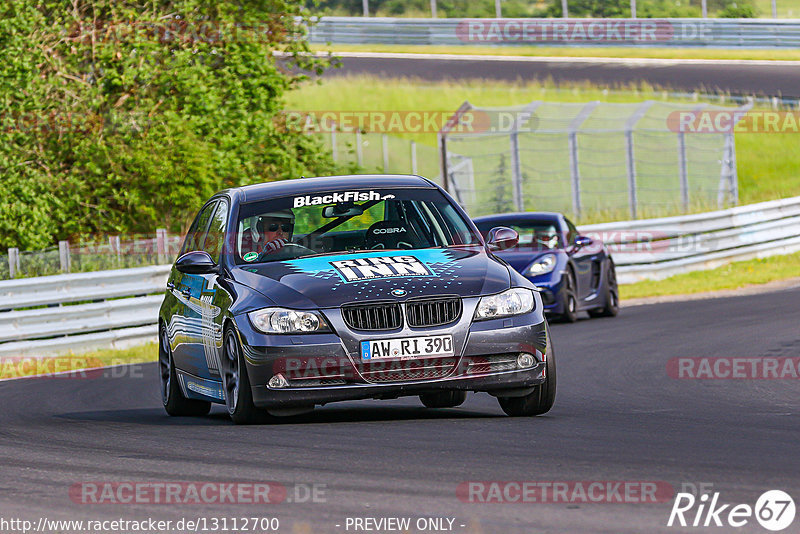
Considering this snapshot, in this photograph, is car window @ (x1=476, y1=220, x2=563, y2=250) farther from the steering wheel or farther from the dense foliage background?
the steering wheel

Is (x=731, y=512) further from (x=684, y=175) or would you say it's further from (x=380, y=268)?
(x=684, y=175)

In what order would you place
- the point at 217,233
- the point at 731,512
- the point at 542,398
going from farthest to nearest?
the point at 217,233 < the point at 542,398 < the point at 731,512

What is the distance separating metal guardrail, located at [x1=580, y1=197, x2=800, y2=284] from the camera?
999 inches

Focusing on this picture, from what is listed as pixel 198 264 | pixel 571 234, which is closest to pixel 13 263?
pixel 571 234

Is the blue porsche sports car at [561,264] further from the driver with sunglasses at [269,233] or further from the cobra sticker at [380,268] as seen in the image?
the cobra sticker at [380,268]

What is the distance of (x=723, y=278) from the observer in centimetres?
2558

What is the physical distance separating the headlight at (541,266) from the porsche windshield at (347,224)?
344 inches

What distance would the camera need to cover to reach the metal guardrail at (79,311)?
58.1 ft

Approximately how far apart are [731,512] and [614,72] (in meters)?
39.8

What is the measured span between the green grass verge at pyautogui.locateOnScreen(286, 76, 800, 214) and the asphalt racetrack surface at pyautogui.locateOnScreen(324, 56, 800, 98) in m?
0.79

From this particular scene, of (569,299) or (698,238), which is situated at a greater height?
(569,299)

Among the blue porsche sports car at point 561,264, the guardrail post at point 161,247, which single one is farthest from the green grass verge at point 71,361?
the blue porsche sports car at point 561,264

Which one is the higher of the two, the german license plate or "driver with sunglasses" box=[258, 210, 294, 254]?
"driver with sunglasses" box=[258, 210, 294, 254]

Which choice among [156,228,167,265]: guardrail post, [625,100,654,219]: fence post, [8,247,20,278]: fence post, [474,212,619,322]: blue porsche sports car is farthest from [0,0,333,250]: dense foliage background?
[474,212,619,322]: blue porsche sports car
